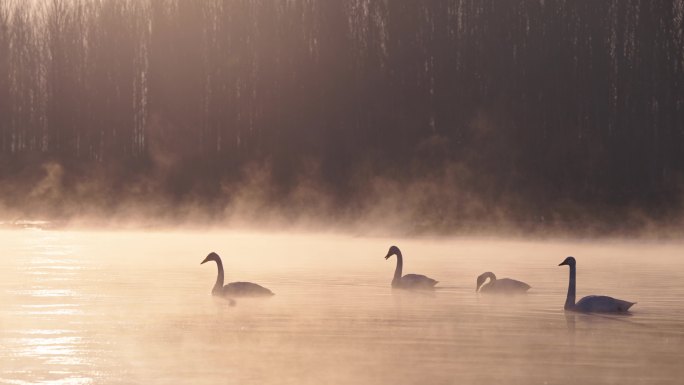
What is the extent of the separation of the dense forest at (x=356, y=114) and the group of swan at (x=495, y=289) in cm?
1847

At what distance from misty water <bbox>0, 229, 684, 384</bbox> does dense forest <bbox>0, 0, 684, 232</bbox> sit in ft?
46.4

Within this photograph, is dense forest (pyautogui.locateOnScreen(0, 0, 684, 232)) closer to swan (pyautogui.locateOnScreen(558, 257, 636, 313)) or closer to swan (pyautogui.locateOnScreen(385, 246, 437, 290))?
swan (pyautogui.locateOnScreen(385, 246, 437, 290))

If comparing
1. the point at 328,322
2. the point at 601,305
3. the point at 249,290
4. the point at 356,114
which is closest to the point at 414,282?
the point at 249,290

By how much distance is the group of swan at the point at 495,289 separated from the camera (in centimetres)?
1850

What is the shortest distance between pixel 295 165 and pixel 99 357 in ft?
119

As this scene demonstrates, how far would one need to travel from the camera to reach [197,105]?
55062 millimetres

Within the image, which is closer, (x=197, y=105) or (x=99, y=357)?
(x=99, y=357)

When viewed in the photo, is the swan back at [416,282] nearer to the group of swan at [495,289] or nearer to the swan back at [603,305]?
the group of swan at [495,289]

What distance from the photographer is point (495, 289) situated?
21.1m

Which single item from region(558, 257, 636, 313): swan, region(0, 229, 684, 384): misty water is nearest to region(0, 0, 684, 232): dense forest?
region(0, 229, 684, 384): misty water

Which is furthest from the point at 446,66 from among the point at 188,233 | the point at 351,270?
the point at 351,270

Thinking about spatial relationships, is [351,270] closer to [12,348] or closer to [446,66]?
[12,348]

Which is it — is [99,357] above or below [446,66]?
below

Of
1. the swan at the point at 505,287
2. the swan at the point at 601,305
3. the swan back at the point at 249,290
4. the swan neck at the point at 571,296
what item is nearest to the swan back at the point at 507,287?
the swan at the point at 505,287
